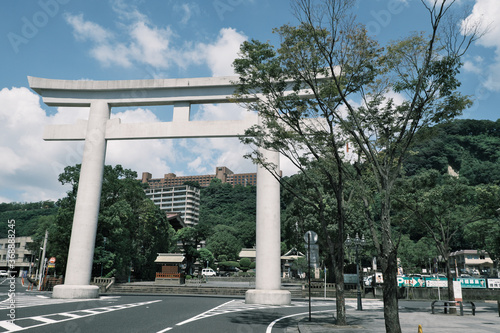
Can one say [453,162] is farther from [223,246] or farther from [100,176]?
[100,176]

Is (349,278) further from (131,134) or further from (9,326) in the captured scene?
(9,326)

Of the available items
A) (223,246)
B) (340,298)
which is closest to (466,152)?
(223,246)

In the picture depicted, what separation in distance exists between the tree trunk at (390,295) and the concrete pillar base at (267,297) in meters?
10.9

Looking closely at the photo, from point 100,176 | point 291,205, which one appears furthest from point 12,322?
point 291,205

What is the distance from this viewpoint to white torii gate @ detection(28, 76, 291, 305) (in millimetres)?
19484

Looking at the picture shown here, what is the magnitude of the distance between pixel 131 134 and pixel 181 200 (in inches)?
4941

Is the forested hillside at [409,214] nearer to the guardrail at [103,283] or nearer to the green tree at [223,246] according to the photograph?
the green tree at [223,246]

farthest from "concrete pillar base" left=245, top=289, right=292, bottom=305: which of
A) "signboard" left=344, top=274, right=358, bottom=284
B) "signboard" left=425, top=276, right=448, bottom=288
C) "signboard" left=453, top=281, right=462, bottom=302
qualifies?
"signboard" left=425, top=276, right=448, bottom=288

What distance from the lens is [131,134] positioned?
22000 mm

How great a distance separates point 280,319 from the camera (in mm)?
13227

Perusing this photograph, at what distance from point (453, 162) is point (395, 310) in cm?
12630

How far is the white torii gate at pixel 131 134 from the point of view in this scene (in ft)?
63.9

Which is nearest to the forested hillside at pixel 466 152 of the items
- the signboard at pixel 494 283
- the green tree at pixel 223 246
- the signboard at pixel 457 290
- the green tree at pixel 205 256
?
the green tree at pixel 223 246

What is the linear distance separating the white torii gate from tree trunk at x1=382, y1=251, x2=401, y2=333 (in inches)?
432
